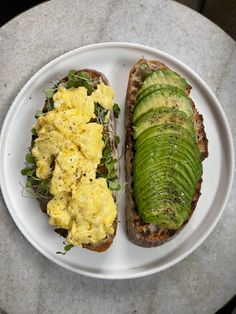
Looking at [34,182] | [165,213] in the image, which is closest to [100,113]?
[34,182]

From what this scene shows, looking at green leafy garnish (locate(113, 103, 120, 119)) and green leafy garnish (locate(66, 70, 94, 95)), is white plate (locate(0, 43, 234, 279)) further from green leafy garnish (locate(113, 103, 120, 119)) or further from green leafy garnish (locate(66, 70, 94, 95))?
green leafy garnish (locate(66, 70, 94, 95))

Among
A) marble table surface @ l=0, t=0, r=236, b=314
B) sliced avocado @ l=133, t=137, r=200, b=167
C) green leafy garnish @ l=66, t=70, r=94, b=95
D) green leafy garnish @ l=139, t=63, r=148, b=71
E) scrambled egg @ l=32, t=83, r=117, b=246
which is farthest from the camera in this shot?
marble table surface @ l=0, t=0, r=236, b=314

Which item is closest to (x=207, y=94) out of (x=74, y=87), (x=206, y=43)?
(x=206, y=43)

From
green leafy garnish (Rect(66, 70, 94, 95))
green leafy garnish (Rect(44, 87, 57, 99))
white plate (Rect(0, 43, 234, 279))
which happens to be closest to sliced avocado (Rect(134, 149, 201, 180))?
white plate (Rect(0, 43, 234, 279))

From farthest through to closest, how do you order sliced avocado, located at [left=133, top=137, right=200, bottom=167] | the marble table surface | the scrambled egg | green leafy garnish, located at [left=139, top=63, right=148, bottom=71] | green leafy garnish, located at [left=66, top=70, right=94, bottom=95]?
the marble table surface
green leafy garnish, located at [left=139, top=63, right=148, bottom=71]
green leafy garnish, located at [left=66, top=70, right=94, bottom=95]
sliced avocado, located at [left=133, top=137, right=200, bottom=167]
the scrambled egg

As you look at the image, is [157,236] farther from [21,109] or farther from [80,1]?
[80,1]

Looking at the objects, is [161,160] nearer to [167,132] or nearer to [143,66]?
[167,132]

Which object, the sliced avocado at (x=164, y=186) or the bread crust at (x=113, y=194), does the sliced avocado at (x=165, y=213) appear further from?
the bread crust at (x=113, y=194)

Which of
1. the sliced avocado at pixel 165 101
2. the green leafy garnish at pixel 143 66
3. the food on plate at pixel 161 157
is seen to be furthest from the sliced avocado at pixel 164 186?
the green leafy garnish at pixel 143 66
